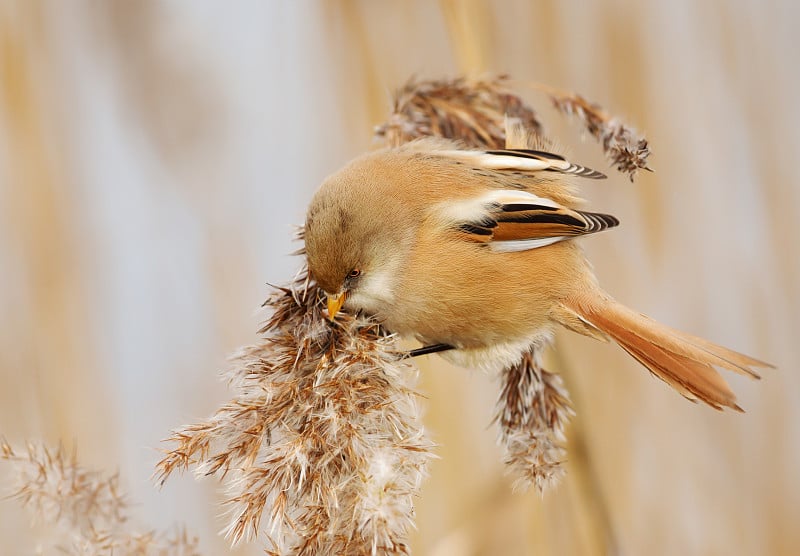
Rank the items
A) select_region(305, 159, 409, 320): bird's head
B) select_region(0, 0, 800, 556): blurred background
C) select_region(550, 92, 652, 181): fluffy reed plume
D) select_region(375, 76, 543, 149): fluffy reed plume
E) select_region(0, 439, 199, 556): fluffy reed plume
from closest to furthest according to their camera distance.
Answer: select_region(0, 439, 199, 556): fluffy reed plume → select_region(550, 92, 652, 181): fluffy reed plume → select_region(305, 159, 409, 320): bird's head → select_region(375, 76, 543, 149): fluffy reed plume → select_region(0, 0, 800, 556): blurred background

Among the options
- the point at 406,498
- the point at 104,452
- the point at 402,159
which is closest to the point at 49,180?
the point at 104,452

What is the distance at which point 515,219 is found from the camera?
2.14 metres

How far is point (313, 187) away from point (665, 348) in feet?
5.17

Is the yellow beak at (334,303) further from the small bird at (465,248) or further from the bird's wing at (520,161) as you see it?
the bird's wing at (520,161)

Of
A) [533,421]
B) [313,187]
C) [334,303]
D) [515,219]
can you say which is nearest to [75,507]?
[334,303]

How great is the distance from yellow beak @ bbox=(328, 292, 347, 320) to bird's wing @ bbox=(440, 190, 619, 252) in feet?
1.30

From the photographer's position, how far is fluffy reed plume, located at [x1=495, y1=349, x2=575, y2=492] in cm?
182

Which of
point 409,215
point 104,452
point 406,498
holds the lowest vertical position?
point 104,452

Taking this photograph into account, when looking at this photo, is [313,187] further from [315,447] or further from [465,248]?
[315,447]

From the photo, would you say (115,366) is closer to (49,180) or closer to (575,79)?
(49,180)

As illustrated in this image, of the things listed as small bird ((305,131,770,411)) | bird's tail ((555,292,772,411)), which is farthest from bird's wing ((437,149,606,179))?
bird's tail ((555,292,772,411))

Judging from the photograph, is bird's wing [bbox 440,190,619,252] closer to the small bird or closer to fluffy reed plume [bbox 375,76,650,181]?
the small bird

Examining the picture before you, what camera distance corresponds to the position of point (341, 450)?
1484 mm

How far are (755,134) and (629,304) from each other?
2.64ft
